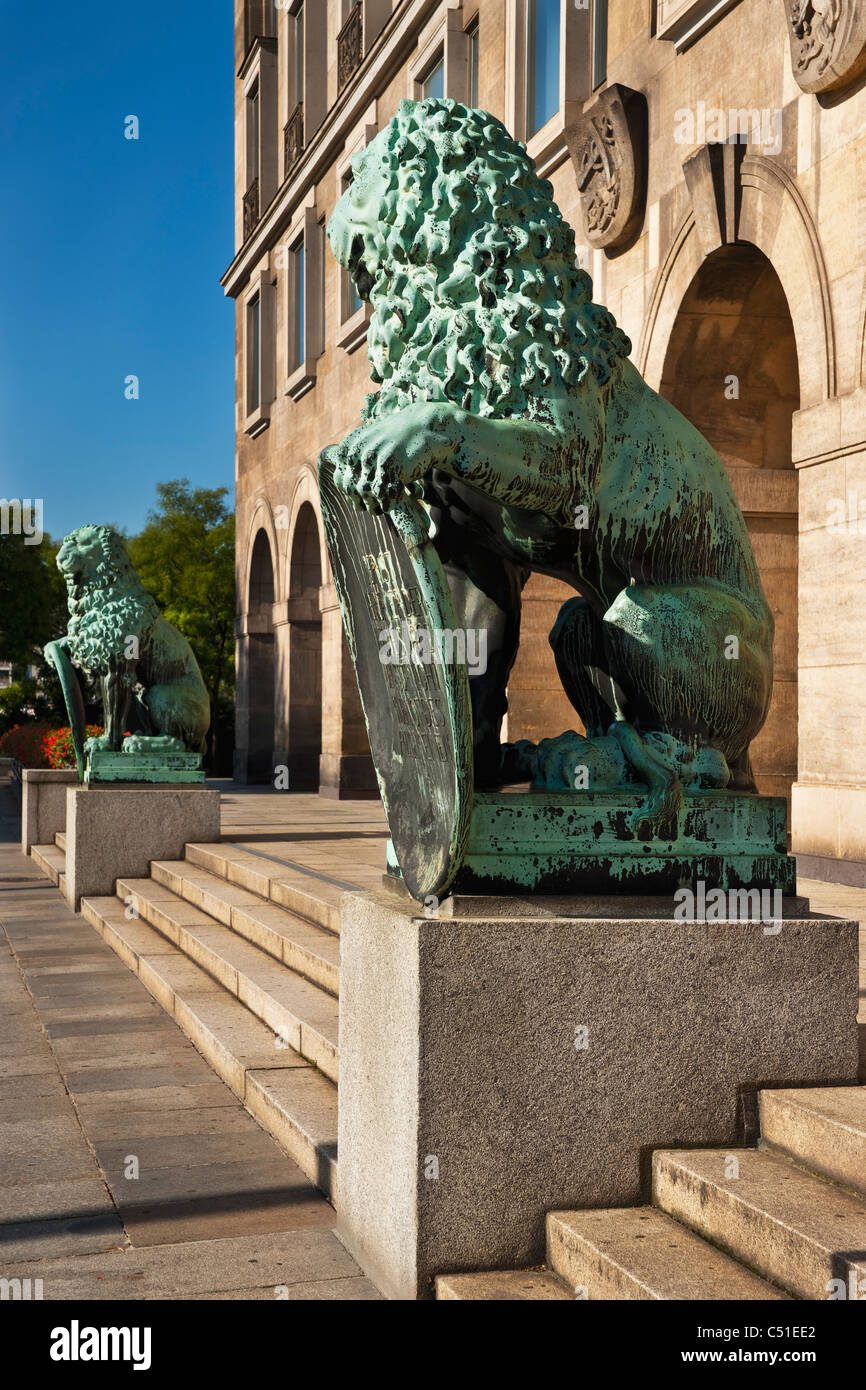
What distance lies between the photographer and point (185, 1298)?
11.3ft

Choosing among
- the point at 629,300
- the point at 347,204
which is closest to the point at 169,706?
the point at 629,300

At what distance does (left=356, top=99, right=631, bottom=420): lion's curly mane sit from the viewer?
341 centimetres

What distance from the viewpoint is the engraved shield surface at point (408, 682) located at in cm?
318

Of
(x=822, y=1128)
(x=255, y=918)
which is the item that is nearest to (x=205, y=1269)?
(x=822, y=1128)

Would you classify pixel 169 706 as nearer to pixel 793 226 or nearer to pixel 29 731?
pixel 793 226

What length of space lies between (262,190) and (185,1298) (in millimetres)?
28566

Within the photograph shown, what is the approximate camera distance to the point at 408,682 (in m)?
3.35

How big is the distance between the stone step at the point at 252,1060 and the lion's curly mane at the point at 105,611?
358 cm

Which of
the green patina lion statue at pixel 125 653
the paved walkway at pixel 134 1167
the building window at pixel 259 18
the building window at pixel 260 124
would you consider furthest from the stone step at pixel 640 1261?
the building window at pixel 259 18

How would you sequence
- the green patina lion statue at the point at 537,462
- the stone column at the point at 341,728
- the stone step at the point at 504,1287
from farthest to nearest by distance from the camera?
the stone column at the point at 341,728 → the green patina lion statue at the point at 537,462 → the stone step at the point at 504,1287

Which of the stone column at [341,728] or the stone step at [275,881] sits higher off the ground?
the stone column at [341,728]

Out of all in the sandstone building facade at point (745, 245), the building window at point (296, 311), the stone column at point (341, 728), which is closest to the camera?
the sandstone building facade at point (745, 245)

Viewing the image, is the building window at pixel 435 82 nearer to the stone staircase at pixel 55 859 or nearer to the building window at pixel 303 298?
the building window at pixel 303 298

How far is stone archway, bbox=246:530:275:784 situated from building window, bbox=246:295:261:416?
3146mm
